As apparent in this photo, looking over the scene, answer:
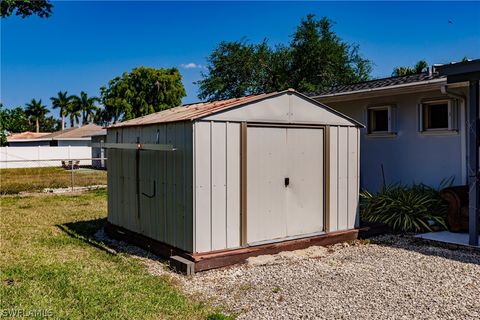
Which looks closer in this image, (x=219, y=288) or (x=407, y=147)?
(x=219, y=288)

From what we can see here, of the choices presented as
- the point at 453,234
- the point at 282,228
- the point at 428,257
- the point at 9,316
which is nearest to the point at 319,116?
the point at 282,228

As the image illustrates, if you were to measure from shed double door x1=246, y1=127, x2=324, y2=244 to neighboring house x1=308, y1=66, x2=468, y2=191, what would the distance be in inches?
102

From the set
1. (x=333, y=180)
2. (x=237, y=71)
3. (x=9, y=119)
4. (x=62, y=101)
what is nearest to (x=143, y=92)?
(x=237, y=71)

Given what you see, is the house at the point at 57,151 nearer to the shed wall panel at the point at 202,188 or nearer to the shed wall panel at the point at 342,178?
the shed wall panel at the point at 342,178

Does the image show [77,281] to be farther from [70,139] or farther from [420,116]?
[70,139]

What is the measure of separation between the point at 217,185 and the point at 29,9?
11.8 meters

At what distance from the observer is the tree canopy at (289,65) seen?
74.9ft

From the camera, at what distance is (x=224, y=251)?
5.30 m

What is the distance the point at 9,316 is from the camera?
140 inches

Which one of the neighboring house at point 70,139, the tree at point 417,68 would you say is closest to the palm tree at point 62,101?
the neighboring house at point 70,139

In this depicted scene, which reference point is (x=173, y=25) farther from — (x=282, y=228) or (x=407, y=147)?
(x=282, y=228)

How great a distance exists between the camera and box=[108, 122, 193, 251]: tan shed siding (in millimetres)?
5262

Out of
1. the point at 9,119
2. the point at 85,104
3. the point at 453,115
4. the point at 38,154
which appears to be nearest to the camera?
the point at 453,115

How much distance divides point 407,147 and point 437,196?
3.96 ft
